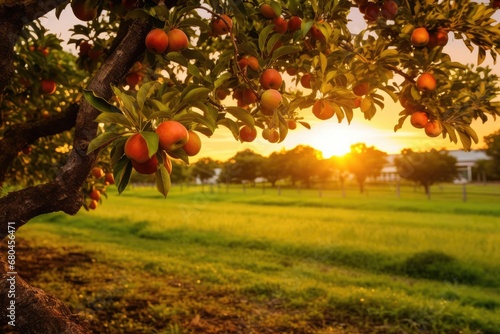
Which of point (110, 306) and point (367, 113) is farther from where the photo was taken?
point (110, 306)

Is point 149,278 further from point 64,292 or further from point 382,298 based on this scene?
point 382,298

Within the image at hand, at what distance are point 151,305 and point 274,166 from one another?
2351 inches

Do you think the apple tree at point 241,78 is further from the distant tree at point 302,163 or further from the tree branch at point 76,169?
the distant tree at point 302,163

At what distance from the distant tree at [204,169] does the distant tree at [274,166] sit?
60.9 ft

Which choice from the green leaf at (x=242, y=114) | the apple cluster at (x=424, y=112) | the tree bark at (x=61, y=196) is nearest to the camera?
the green leaf at (x=242, y=114)

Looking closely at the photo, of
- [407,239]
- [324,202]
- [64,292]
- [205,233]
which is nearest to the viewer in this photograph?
[64,292]

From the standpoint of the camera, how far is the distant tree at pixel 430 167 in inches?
1494

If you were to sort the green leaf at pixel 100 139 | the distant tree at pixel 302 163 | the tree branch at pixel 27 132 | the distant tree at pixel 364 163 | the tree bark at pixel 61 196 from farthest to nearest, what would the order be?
1. the distant tree at pixel 302 163
2. the distant tree at pixel 364 163
3. the tree branch at pixel 27 132
4. the tree bark at pixel 61 196
5. the green leaf at pixel 100 139

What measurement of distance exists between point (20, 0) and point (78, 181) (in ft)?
4.35

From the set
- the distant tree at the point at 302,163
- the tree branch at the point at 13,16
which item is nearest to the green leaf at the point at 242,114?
the tree branch at the point at 13,16

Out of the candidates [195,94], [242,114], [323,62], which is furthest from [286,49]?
[195,94]

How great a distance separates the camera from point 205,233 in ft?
50.7

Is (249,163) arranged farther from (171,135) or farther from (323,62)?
(171,135)

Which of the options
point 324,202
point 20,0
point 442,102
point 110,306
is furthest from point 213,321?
point 324,202
